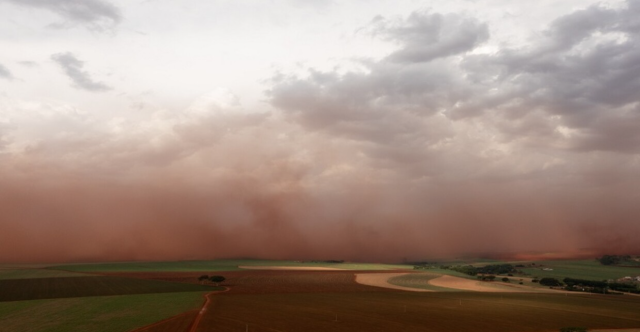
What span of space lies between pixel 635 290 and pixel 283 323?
440 ft

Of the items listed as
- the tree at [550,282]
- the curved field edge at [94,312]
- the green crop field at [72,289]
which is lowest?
the tree at [550,282]

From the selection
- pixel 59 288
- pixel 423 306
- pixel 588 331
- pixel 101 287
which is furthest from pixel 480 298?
pixel 59 288

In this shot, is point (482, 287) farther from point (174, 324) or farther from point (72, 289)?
point (72, 289)

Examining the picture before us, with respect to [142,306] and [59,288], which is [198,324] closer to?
[142,306]

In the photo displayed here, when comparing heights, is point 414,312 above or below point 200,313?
below

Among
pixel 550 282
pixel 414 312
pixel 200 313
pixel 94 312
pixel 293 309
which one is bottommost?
pixel 550 282

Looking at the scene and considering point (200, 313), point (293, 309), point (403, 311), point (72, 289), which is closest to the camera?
point (200, 313)

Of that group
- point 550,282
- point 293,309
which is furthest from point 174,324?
point 550,282

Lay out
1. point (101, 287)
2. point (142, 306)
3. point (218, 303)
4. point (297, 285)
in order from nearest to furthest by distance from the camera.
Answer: point (142, 306) → point (218, 303) → point (101, 287) → point (297, 285)

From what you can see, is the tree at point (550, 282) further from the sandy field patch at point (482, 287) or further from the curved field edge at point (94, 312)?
the curved field edge at point (94, 312)

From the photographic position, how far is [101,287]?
407 feet

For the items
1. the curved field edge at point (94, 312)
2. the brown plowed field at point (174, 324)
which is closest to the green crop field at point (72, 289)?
the curved field edge at point (94, 312)

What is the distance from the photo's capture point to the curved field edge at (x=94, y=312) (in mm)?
65625

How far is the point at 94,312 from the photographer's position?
78688 millimetres
